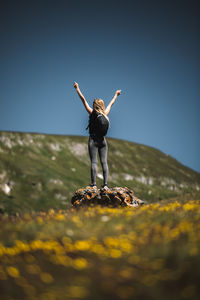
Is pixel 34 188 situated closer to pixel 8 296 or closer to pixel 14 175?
pixel 14 175

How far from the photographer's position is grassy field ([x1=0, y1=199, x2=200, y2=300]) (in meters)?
3.64

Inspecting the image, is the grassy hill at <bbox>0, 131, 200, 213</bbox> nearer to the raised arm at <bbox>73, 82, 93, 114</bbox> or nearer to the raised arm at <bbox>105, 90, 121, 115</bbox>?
the raised arm at <bbox>105, 90, 121, 115</bbox>

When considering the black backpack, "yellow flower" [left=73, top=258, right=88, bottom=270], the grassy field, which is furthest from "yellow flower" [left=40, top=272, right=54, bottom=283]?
the black backpack

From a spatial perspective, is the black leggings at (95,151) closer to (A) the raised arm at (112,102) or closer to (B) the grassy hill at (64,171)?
(A) the raised arm at (112,102)

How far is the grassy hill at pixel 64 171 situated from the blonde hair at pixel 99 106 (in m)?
Answer: 25.5

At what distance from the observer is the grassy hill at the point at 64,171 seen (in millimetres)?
57031

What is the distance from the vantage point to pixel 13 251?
539cm

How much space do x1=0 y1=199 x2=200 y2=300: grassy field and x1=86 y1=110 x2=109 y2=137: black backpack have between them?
20.1 feet

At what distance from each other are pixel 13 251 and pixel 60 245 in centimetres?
96

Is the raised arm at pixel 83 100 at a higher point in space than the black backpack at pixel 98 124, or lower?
higher

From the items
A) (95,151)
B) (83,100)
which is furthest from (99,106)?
(95,151)

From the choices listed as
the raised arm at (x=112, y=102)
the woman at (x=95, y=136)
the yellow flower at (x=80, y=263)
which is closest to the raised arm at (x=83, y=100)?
the woman at (x=95, y=136)

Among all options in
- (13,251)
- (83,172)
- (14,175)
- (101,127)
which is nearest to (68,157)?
(83,172)

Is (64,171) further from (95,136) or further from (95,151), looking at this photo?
(95,136)
